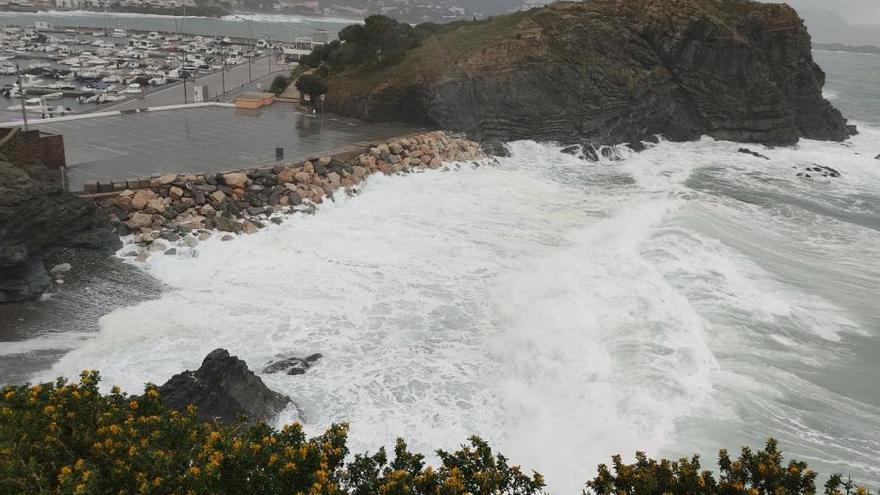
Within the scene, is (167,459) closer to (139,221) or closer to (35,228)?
(35,228)

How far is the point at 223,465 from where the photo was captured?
250 inches

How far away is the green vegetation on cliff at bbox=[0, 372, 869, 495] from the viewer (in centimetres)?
602

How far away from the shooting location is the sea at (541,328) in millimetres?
11484

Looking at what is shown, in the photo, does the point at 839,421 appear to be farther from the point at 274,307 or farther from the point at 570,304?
the point at 274,307

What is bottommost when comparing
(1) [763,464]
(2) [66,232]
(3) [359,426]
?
(3) [359,426]

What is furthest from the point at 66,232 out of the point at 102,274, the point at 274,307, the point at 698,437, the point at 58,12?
the point at 58,12

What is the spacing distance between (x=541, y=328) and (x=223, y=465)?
9719mm

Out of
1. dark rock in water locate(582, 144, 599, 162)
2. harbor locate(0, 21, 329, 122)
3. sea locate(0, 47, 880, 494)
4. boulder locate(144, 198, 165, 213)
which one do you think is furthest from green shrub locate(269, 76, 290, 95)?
boulder locate(144, 198, 165, 213)

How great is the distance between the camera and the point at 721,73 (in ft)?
137

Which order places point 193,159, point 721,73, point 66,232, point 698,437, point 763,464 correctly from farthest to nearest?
point 721,73
point 193,159
point 66,232
point 698,437
point 763,464

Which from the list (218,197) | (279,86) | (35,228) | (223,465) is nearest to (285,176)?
(218,197)

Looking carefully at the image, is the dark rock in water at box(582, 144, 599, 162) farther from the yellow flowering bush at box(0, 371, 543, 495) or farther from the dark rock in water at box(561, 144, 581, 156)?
the yellow flowering bush at box(0, 371, 543, 495)

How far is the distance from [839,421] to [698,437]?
10.2ft

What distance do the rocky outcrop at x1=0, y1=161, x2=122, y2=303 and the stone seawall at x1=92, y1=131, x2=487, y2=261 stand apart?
871mm
